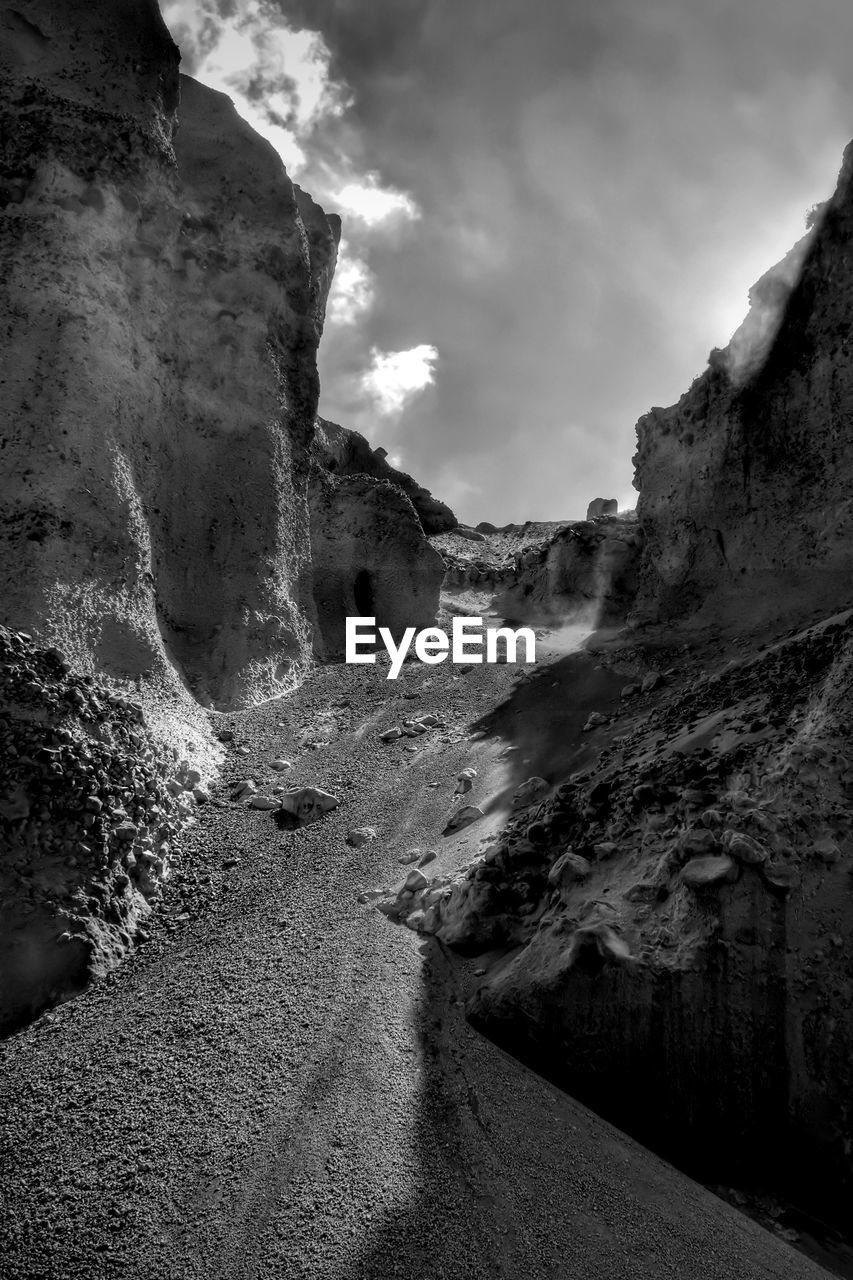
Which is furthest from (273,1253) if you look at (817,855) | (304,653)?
(304,653)

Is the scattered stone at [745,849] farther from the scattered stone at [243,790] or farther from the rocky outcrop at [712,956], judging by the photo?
the scattered stone at [243,790]

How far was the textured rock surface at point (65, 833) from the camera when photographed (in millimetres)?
4516

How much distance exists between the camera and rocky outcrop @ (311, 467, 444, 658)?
13680 mm

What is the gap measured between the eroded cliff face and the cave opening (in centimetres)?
226

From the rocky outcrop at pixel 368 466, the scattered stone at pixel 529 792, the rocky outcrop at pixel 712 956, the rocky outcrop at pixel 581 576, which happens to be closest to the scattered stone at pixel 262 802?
the scattered stone at pixel 529 792

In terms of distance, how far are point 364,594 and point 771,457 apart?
728 centimetres

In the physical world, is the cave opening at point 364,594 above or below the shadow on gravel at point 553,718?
above

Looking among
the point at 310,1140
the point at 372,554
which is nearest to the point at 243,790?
the point at 310,1140

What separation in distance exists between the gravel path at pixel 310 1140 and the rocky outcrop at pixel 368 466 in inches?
575

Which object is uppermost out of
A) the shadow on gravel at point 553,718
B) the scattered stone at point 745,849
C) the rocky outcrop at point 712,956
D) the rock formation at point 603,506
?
the rock formation at point 603,506

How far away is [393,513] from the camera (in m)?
14.1

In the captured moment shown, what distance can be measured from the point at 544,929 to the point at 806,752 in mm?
1757

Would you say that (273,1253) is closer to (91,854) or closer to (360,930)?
(360,930)

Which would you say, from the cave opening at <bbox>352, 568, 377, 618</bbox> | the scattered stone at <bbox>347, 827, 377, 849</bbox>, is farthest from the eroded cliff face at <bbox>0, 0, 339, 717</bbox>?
the scattered stone at <bbox>347, 827, 377, 849</bbox>
